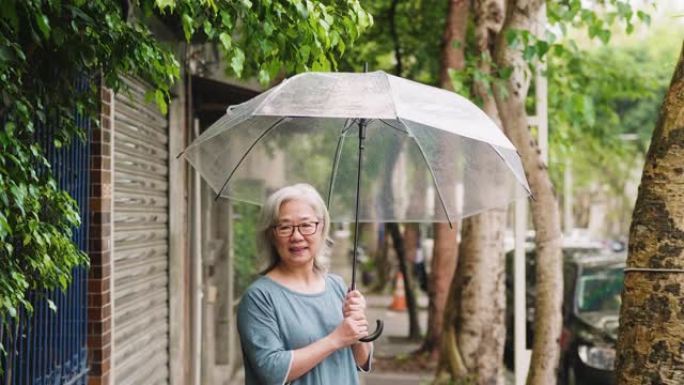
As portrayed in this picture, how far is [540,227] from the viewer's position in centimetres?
645

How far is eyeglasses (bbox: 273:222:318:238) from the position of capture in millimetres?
3568

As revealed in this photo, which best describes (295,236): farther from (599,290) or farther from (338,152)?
(599,290)

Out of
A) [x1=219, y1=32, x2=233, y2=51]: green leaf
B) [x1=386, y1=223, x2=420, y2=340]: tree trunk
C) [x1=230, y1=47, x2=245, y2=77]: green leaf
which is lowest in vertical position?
[x1=386, y1=223, x2=420, y2=340]: tree trunk

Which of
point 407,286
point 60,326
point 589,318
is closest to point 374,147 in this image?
point 60,326

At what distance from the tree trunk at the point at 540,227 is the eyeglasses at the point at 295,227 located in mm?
2976

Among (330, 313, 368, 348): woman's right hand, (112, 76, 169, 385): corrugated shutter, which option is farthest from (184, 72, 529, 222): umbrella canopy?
(112, 76, 169, 385): corrugated shutter

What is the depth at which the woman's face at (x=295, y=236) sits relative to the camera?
3.57 meters

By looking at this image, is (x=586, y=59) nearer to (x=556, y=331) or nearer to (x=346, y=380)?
(x=556, y=331)

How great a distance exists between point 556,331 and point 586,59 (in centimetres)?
767

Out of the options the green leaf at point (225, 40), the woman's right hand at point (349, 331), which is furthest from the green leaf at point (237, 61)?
the woman's right hand at point (349, 331)

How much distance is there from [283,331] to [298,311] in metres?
0.10

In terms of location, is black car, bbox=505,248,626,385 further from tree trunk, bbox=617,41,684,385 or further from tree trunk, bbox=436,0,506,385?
tree trunk, bbox=617,41,684,385

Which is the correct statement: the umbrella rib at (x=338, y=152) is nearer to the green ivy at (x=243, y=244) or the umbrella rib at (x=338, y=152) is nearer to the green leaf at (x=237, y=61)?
the green leaf at (x=237, y=61)

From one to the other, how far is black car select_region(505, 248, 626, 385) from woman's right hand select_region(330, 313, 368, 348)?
6.21 metres
